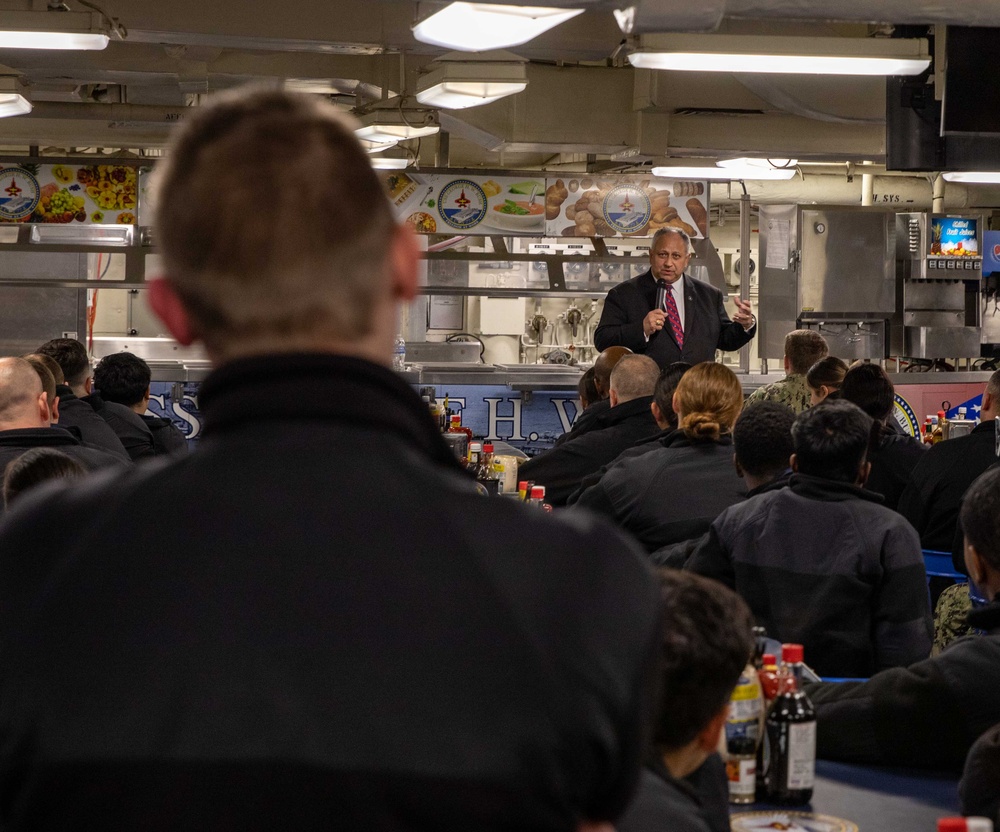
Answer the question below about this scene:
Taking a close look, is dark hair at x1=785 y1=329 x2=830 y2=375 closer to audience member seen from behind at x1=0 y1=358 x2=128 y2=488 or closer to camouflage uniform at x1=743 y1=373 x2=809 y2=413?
camouflage uniform at x1=743 y1=373 x2=809 y2=413

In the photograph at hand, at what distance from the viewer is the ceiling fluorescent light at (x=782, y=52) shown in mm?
5281

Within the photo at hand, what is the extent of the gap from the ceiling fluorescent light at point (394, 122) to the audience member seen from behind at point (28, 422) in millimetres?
3675

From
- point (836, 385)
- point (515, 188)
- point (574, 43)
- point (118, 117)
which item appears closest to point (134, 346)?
point (118, 117)

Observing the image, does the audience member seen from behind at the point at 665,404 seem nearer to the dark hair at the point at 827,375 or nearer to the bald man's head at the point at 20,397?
the dark hair at the point at 827,375

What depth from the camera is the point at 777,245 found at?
11.8 meters

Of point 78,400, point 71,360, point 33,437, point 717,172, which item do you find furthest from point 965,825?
point 717,172

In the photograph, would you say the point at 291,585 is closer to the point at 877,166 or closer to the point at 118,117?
the point at 118,117

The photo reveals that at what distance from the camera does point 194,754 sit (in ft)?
2.99

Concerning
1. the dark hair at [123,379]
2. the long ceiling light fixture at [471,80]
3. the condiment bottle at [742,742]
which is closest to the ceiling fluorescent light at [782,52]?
the long ceiling light fixture at [471,80]

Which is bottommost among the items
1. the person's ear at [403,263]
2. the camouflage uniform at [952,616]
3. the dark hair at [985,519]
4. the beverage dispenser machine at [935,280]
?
the camouflage uniform at [952,616]

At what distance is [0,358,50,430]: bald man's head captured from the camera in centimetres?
426

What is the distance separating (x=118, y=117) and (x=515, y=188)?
289 centimetres

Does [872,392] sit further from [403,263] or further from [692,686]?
[403,263]

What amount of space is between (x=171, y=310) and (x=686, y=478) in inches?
133
